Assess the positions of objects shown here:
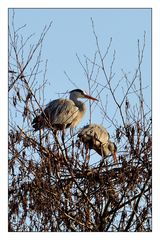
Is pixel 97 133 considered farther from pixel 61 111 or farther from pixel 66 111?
pixel 66 111

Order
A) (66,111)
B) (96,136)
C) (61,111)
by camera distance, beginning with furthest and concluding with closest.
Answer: (66,111) → (61,111) → (96,136)

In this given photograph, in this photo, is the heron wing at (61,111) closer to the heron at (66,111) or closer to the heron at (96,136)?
the heron at (66,111)

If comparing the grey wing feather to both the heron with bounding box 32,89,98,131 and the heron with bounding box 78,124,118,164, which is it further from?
the heron with bounding box 32,89,98,131

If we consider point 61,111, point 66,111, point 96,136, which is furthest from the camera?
point 66,111

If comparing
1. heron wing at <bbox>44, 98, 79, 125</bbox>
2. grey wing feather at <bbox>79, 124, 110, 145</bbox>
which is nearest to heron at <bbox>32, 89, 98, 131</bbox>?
heron wing at <bbox>44, 98, 79, 125</bbox>

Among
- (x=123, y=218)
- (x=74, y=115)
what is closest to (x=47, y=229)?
(x=123, y=218)

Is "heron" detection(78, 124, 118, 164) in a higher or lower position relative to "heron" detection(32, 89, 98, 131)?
lower

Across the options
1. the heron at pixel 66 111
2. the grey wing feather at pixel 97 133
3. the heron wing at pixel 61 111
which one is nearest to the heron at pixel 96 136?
the grey wing feather at pixel 97 133

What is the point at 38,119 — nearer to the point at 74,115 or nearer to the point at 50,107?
the point at 50,107

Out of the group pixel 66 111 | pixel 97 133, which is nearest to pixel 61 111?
pixel 66 111

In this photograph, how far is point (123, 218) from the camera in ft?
19.8

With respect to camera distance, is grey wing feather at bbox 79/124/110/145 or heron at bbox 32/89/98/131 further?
heron at bbox 32/89/98/131

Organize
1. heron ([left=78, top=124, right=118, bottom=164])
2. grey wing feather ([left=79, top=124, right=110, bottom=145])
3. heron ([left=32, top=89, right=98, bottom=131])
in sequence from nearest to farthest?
heron ([left=78, top=124, right=118, bottom=164]) < grey wing feather ([left=79, top=124, right=110, bottom=145]) < heron ([left=32, top=89, right=98, bottom=131])
